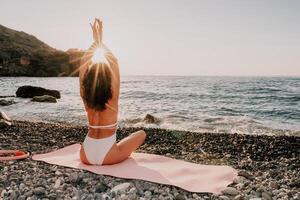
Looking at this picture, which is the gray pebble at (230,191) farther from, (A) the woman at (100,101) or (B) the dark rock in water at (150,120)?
(B) the dark rock in water at (150,120)

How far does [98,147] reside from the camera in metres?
6.73

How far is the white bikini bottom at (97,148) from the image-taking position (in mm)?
6699

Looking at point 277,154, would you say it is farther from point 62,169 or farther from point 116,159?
point 62,169

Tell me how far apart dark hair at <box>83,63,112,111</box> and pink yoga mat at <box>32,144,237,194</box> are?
126 centimetres

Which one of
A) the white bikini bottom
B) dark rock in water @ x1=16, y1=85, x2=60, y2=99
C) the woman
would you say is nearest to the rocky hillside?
dark rock in water @ x1=16, y1=85, x2=60, y2=99

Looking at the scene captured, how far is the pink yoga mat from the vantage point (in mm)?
5840

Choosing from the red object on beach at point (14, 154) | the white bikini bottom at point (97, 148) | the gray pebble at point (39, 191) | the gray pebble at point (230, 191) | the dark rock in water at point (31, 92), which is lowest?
the dark rock in water at point (31, 92)

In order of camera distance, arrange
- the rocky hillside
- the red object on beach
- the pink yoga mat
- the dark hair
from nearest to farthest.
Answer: the pink yoga mat, the dark hair, the red object on beach, the rocky hillside

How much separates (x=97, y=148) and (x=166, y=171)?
4.63 feet

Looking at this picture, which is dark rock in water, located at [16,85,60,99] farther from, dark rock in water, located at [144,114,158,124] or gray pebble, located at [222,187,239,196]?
gray pebble, located at [222,187,239,196]

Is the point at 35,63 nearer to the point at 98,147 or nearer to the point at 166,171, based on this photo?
the point at 98,147

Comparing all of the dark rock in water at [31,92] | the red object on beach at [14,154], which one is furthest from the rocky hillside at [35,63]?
the red object on beach at [14,154]

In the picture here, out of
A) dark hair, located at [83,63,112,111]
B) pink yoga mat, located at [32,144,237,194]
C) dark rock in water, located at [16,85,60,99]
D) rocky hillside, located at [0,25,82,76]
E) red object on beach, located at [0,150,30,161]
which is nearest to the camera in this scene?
pink yoga mat, located at [32,144,237,194]

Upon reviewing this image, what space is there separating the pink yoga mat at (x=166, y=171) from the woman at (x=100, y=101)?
24 centimetres
